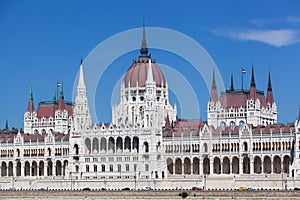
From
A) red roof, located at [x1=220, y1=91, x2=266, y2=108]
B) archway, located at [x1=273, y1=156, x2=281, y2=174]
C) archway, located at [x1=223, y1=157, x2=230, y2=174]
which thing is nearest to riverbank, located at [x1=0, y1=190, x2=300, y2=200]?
archway, located at [x1=273, y1=156, x2=281, y2=174]

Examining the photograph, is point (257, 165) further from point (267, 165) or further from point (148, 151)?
point (148, 151)

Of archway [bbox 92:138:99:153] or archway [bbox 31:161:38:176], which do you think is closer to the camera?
archway [bbox 92:138:99:153]

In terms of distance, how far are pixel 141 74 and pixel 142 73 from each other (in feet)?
1.20

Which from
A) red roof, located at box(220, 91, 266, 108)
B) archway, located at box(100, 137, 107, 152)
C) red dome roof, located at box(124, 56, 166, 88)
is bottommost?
archway, located at box(100, 137, 107, 152)

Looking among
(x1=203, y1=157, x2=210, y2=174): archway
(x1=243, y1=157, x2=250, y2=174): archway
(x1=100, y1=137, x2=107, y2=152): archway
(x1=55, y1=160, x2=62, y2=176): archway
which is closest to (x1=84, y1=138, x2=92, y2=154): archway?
(x1=100, y1=137, x2=107, y2=152): archway

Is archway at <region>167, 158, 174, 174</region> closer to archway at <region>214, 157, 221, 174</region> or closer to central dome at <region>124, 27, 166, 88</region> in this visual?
archway at <region>214, 157, 221, 174</region>

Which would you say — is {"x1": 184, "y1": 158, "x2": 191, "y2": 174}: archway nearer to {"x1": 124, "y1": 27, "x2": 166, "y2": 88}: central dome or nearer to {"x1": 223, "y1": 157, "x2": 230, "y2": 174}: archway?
{"x1": 223, "y1": 157, "x2": 230, "y2": 174}: archway

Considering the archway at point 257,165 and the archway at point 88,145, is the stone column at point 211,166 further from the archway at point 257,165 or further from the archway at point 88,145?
the archway at point 88,145

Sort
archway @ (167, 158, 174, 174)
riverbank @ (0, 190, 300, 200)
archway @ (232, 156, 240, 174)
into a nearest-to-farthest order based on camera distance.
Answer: riverbank @ (0, 190, 300, 200), archway @ (232, 156, 240, 174), archway @ (167, 158, 174, 174)

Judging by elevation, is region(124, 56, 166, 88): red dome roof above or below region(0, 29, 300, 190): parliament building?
above

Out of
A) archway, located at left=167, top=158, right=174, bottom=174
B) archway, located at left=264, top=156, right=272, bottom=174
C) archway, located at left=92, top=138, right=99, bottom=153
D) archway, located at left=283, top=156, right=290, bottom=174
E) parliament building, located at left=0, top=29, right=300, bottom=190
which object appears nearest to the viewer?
parliament building, located at left=0, top=29, right=300, bottom=190

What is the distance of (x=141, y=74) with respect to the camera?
183 metres

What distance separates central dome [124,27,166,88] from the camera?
182250 millimetres

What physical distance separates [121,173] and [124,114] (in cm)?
2497
